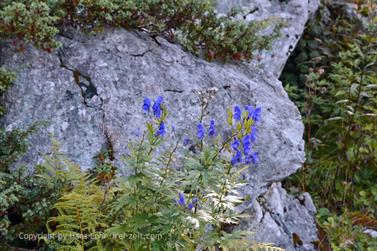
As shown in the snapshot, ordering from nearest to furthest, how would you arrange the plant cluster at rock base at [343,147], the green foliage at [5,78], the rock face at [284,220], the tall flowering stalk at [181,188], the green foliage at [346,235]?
the tall flowering stalk at [181,188] → the green foliage at [5,78] → the rock face at [284,220] → the green foliage at [346,235] → the plant cluster at rock base at [343,147]

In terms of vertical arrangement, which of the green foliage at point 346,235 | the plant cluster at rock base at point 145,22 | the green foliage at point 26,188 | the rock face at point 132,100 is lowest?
the green foliage at point 346,235

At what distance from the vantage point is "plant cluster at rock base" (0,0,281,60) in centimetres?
335

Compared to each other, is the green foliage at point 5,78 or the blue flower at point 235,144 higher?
the blue flower at point 235,144

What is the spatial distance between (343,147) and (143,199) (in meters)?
3.07

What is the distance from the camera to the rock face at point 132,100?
134 inches

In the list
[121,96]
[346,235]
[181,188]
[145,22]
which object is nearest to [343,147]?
[346,235]

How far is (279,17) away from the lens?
4.88 metres

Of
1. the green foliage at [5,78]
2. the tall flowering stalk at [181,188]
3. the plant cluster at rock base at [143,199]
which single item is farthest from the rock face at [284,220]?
the green foliage at [5,78]

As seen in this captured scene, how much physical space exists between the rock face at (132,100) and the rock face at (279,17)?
2.77 feet

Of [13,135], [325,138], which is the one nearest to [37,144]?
[13,135]

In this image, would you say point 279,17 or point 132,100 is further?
point 279,17

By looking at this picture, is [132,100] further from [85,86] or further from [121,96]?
[85,86]

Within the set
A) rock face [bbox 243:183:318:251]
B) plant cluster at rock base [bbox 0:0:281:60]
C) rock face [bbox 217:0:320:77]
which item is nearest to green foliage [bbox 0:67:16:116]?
plant cluster at rock base [bbox 0:0:281:60]

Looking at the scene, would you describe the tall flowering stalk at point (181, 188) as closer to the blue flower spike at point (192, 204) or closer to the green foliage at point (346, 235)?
the blue flower spike at point (192, 204)
